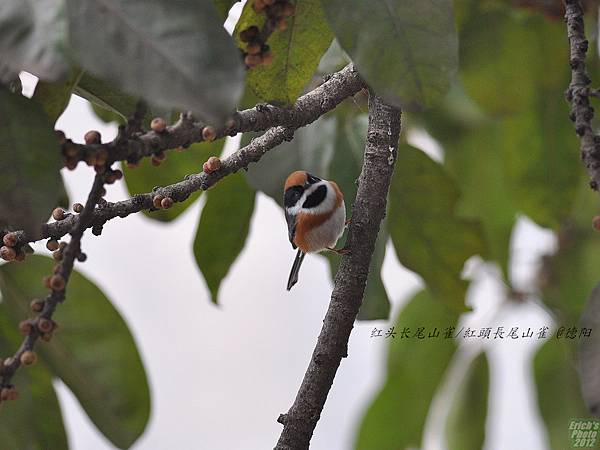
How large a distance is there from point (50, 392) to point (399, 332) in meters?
0.75

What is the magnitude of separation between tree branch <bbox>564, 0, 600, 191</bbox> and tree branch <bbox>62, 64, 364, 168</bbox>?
170 millimetres

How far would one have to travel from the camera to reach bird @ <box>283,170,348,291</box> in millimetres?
740

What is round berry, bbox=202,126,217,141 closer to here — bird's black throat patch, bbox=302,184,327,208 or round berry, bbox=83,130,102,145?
round berry, bbox=83,130,102,145

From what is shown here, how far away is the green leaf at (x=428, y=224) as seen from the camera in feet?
3.39

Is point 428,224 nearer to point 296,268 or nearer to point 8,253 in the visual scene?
point 296,268

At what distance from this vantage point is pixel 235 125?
1.82ft

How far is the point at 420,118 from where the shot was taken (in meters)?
1.50

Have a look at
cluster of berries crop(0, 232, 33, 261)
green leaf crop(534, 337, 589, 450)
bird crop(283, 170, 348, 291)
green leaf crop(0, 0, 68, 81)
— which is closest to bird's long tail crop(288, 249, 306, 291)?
bird crop(283, 170, 348, 291)

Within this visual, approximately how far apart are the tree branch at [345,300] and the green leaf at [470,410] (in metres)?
0.90

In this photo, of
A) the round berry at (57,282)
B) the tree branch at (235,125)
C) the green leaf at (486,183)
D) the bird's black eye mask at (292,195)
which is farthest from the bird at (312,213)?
the green leaf at (486,183)

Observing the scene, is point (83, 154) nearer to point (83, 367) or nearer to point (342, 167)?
point (83, 367)

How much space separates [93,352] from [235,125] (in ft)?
1.34

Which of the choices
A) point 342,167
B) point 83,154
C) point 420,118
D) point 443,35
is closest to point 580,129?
point 443,35

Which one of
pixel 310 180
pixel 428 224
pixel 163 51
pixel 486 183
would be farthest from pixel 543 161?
pixel 163 51
